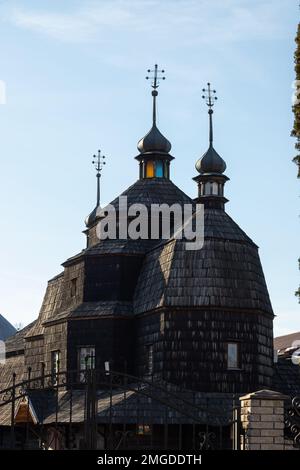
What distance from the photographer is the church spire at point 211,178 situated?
45.7m

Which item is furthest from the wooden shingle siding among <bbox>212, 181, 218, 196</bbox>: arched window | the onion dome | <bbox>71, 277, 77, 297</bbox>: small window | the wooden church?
the onion dome

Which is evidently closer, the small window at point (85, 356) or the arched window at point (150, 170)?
the small window at point (85, 356)

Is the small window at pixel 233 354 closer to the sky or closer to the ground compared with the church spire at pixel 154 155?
closer to the ground

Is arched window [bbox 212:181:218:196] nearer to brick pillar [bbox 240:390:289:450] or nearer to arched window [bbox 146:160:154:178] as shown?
arched window [bbox 146:160:154:178]

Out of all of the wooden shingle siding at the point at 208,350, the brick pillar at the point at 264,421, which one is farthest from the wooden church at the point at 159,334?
the brick pillar at the point at 264,421

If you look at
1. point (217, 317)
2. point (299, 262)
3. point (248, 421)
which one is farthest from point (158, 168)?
point (248, 421)

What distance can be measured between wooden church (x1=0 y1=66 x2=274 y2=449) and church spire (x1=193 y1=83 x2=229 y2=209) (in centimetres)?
193

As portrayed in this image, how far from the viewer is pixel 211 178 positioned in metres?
46.1

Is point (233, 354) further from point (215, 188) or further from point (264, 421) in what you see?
point (264, 421)

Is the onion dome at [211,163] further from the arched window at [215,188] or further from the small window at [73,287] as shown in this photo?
the small window at [73,287]

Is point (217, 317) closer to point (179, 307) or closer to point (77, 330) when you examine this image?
point (179, 307)

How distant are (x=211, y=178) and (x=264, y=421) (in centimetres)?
2920

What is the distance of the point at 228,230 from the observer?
40.2 meters

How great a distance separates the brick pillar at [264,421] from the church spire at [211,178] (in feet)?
92.5
